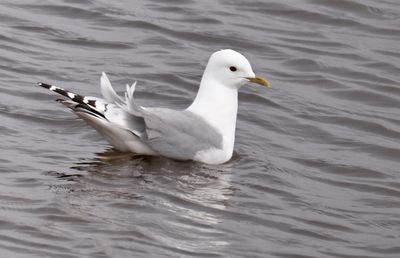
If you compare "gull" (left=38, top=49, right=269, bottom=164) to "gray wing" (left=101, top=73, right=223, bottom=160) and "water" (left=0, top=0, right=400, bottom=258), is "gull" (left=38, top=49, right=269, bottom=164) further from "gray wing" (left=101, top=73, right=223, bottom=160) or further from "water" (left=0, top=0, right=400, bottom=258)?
"water" (left=0, top=0, right=400, bottom=258)

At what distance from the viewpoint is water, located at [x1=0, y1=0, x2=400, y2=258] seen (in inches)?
271

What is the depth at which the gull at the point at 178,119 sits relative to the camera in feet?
26.7

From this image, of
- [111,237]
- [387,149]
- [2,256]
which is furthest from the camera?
[387,149]

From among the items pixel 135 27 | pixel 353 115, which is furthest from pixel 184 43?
pixel 353 115

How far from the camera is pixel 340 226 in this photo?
7.40m

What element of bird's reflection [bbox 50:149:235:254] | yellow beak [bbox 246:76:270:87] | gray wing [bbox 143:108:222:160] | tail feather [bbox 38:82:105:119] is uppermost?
yellow beak [bbox 246:76:270:87]

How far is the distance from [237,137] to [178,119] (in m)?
1.11

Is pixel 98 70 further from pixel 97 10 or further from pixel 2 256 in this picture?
pixel 2 256

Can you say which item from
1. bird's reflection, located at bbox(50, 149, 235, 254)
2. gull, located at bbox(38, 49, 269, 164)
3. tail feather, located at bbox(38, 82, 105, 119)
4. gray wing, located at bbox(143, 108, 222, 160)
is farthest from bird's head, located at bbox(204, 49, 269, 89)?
tail feather, located at bbox(38, 82, 105, 119)

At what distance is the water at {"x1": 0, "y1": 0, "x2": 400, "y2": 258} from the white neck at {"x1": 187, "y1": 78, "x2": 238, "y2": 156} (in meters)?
0.23

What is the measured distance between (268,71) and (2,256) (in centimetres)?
536

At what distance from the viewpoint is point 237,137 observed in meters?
9.33

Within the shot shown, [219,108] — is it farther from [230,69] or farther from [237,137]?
[237,137]

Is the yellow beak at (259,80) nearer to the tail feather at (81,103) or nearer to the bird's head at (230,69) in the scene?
the bird's head at (230,69)
